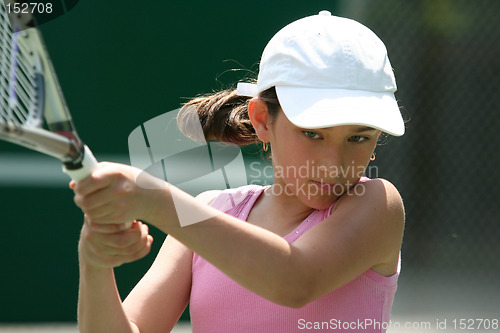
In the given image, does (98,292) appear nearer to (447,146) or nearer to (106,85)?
(106,85)

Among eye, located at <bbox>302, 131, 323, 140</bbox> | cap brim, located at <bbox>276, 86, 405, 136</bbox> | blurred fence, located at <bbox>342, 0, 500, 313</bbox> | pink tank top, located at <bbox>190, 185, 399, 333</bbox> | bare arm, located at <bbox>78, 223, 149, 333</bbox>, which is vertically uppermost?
cap brim, located at <bbox>276, 86, 405, 136</bbox>

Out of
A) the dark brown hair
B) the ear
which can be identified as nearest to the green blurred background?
the dark brown hair

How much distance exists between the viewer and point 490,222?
12.0 feet

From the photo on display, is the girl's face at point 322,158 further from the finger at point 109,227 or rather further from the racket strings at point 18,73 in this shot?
the racket strings at point 18,73

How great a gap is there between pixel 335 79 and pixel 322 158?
5.9 inches

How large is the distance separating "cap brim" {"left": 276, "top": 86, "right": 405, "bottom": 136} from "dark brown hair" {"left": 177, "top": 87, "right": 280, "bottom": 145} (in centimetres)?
35

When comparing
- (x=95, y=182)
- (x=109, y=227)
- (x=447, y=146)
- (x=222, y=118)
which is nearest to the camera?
(x=95, y=182)

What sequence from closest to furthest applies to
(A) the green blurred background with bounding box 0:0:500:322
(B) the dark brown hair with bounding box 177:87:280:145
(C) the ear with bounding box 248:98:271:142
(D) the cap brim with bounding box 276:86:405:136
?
(D) the cap brim with bounding box 276:86:405:136
(C) the ear with bounding box 248:98:271:142
(B) the dark brown hair with bounding box 177:87:280:145
(A) the green blurred background with bounding box 0:0:500:322

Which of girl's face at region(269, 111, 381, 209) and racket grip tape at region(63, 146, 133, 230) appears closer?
racket grip tape at region(63, 146, 133, 230)

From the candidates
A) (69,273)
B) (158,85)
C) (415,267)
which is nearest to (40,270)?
(69,273)

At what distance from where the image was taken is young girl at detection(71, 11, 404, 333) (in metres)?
1.07

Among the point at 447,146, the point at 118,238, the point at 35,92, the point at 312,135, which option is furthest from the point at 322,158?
the point at 447,146

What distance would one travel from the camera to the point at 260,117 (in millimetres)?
1491

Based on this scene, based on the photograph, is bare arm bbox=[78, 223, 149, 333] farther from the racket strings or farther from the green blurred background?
the green blurred background
